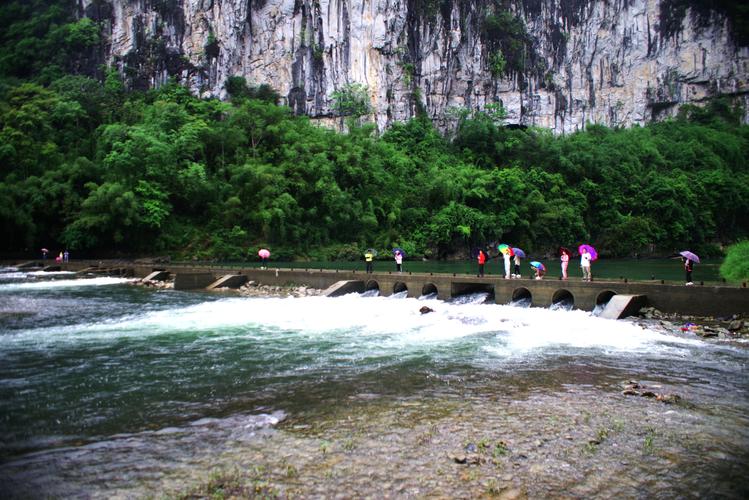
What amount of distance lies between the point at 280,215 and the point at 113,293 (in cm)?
2286

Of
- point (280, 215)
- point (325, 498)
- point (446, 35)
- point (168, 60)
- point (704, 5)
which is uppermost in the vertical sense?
point (704, 5)

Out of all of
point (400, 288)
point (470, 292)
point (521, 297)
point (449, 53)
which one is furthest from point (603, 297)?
point (449, 53)

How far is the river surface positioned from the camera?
221 inches

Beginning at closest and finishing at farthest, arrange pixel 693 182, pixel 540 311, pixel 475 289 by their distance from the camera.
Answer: pixel 540 311, pixel 475 289, pixel 693 182

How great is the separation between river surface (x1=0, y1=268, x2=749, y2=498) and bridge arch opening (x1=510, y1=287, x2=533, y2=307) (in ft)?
14.6

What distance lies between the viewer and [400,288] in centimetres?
2395

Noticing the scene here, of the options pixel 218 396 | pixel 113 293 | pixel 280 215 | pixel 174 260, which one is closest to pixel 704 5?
pixel 280 215

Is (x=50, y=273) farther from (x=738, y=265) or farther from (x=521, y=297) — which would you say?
(x=738, y=265)

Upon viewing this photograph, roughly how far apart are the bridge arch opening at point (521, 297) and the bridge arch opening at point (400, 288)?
515cm

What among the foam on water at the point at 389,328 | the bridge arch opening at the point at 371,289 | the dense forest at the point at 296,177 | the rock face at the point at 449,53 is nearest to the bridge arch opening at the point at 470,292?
the foam on water at the point at 389,328

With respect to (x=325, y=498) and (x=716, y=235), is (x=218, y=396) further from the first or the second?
(x=716, y=235)

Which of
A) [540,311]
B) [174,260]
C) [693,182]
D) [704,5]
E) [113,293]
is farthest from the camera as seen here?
[704,5]

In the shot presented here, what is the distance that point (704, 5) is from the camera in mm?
86250

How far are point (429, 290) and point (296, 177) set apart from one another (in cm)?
3153
